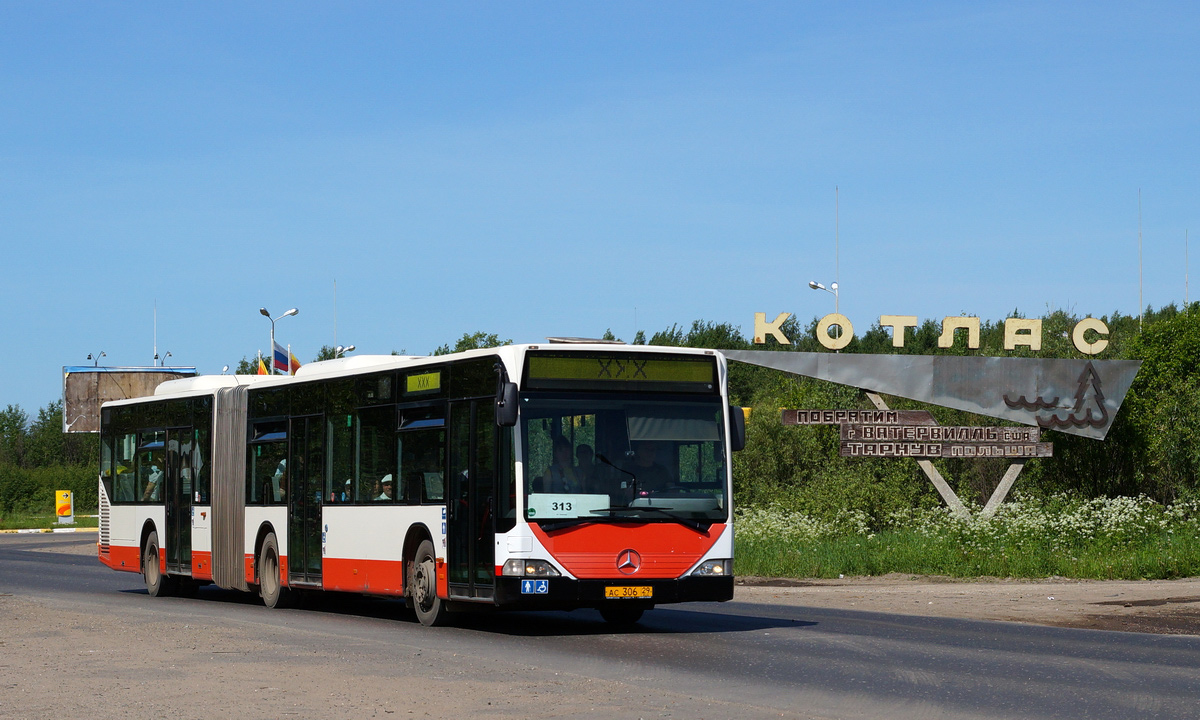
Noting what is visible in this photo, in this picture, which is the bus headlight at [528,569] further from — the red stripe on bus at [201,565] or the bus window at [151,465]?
the bus window at [151,465]

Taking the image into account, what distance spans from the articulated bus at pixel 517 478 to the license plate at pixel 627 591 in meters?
0.01

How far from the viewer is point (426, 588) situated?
17.1 metres

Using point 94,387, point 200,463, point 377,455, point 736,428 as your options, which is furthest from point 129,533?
point 94,387

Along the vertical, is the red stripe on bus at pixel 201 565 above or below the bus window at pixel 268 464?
below

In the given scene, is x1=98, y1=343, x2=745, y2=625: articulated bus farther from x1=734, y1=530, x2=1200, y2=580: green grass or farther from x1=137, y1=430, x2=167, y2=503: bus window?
x1=734, y1=530, x2=1200, y2=580: green grass

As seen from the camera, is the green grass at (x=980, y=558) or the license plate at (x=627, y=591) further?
the green grass at (x=980, y=558)

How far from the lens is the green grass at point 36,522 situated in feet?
249

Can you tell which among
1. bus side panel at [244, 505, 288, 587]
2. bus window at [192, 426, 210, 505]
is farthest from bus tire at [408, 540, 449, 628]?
bus window at [192, 426, 210, 505]

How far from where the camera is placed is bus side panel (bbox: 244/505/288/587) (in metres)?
20.7

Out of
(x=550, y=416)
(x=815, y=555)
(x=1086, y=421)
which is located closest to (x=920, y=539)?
(x=815, y=555)

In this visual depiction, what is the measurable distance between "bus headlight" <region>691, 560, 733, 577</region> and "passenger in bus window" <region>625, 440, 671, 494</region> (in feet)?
3.08

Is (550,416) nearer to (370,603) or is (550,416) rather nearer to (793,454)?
(370,603)

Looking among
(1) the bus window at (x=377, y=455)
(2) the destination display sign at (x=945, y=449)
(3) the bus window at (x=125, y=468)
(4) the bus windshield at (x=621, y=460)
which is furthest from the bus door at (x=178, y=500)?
(2) the destination display sign at (x=945, y=449)

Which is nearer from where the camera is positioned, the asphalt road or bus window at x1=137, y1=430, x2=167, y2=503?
the asphalt road
